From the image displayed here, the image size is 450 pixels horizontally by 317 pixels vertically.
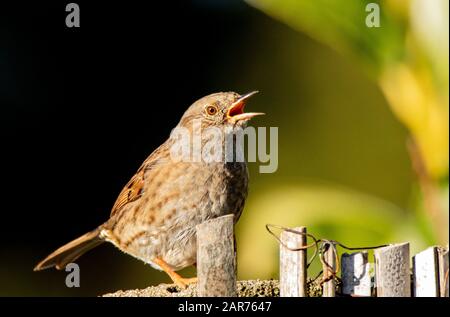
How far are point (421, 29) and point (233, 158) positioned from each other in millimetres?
1095

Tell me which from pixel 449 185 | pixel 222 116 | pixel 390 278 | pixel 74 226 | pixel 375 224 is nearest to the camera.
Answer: pixel 390 278

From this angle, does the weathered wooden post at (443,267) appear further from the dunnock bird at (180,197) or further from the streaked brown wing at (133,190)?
the streaked brown wing at (133,190)

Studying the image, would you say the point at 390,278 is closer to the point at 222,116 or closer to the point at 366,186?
the point at 222,116

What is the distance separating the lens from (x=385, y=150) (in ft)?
22.7

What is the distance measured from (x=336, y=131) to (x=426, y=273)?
11.6 ft

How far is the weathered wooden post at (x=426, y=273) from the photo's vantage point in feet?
11.3

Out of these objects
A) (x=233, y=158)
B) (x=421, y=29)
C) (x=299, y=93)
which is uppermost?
(x=299, y=93)

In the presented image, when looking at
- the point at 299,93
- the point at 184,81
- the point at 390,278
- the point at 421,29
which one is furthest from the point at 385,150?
the point at 390,278

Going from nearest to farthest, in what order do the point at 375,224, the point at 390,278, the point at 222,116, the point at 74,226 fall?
the point at 390,278
the point at 375,224
the point at 222,116
the point at 74,226

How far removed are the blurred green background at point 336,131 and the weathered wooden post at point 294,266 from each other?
2.70 feet

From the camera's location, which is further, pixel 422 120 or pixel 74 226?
pixel 74 226

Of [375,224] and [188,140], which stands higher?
[188,140]

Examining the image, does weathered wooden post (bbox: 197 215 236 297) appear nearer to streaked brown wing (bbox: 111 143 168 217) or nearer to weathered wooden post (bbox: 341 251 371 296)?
weathered wooden post (bbox: 341 251 371 296)

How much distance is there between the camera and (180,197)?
4465 mm
